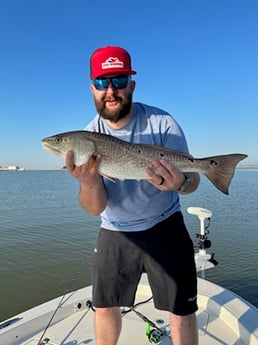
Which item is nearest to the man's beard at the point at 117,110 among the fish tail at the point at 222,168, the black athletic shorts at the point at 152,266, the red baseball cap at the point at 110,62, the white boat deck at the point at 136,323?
the red baseball cap at the point at 110,62

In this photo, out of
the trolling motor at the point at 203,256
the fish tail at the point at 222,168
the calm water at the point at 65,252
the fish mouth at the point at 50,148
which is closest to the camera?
the fish tail at the point at 222,168

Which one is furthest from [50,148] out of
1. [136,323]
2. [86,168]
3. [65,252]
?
[65,252]

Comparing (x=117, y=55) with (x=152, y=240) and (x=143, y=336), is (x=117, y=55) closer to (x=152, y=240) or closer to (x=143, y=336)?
(x=152, y=240)

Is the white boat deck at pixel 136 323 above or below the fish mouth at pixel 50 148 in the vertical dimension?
below

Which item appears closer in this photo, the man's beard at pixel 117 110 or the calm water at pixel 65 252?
the man's beard at pixel 117 110

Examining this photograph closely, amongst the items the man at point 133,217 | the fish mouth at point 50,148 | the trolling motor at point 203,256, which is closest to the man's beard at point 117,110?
the man at point 133,217

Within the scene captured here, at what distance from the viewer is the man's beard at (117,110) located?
9.16ft

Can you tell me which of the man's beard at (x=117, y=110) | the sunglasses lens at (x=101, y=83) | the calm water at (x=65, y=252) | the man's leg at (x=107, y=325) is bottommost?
the calm water at (x=65, y=252)

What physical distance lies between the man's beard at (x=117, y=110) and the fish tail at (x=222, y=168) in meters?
0.81

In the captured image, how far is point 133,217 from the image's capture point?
9.14 feet

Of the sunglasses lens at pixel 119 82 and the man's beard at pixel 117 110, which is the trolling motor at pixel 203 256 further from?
the sunglasses lens at pixel 119 82

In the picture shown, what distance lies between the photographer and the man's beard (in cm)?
279

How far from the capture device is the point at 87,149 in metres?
2.68

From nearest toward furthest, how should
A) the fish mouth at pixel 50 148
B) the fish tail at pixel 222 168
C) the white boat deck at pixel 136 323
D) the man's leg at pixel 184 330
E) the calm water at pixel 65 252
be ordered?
the man's leg at pixel 184 330 → the fish tail at pixel 222 168 → the fish mouth at pixel 50 148 → the white boat deck at pixel 136 323 → the calm water at pixel 65 252
